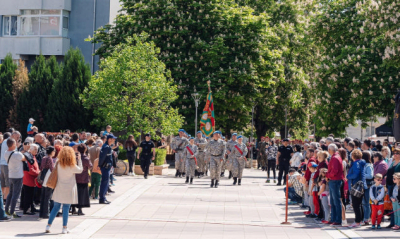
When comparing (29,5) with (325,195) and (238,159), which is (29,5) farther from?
(325,195)

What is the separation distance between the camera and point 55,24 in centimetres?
4906

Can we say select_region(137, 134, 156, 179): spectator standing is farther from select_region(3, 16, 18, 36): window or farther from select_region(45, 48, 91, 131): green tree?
select_region(3, 16, 18, 36): window

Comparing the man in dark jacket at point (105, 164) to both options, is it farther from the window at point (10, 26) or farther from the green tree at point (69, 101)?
the window at point (10, 26)

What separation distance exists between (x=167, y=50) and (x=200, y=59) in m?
2.11

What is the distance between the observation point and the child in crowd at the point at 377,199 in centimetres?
1453

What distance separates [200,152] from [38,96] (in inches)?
743

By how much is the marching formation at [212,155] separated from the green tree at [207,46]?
1056 cm

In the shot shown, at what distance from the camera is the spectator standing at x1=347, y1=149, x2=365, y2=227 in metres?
15.1

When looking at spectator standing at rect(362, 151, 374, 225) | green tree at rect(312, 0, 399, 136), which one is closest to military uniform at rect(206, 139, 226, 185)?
spectator standing at rect(362, 151, 374, 225)

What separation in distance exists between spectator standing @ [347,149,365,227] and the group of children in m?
0.29

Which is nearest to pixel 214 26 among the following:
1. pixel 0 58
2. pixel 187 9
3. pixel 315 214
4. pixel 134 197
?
pixel 187 9

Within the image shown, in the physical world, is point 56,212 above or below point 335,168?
below

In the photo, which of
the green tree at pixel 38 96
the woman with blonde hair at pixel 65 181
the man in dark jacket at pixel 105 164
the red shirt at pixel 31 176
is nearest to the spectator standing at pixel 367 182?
the man in dark jacket at pixel 105 164

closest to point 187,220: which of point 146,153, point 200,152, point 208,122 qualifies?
point 146,153
